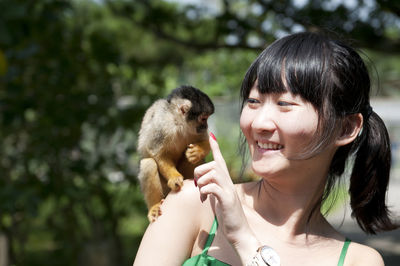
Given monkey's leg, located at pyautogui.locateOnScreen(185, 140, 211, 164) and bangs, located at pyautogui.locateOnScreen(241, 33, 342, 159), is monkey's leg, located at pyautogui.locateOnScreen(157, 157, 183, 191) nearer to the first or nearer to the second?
A: monkey's leg, located at pyautogui.locateOnScreen(185, 140, 211, 164)

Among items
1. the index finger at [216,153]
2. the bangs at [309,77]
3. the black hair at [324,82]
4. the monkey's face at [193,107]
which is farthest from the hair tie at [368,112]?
the monkey's face at [193,107]

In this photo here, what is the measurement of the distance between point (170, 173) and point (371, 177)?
26.3 inches

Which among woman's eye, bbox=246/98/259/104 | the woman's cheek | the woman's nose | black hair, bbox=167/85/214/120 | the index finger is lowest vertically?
black hair, bbox=167/85/214/120

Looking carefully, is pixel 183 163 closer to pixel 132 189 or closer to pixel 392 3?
pixel 392 3

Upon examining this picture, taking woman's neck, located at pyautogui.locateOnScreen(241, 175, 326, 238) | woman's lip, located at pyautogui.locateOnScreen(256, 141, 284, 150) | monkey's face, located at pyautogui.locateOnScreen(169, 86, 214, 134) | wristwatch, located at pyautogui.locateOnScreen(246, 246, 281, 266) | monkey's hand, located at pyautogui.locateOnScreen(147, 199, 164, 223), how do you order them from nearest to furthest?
wristwatch, located at pyautogui.locateOnScreen(246, 246, 281, 266) < woman's lip, located at pyautogui.locateOnScreen(256, 141, 284, 150) < woman's neck, located at pyautogui.locateOnScreen(241, 175, 326, 238) < monkey's hand, located at pyautogui.locateOnScreen(147, 199, 164, 223) < monkey's face, located at pyautogui.locateOnScreen(169, 86, 214, 134)

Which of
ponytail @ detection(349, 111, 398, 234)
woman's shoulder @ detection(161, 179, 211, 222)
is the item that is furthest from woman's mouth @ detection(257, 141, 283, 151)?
ponytail @ detection(349, 111, 398, 234)

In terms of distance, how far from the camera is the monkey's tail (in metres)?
1.65

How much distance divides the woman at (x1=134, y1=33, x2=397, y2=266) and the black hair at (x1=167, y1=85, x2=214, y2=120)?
0.58m

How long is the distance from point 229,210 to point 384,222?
0.64 meters

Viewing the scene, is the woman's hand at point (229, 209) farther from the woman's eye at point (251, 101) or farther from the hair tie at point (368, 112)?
the hair tie at point (368, 112)

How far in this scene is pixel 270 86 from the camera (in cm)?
123

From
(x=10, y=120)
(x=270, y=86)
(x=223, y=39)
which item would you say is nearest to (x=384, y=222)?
(x=270, y=86)

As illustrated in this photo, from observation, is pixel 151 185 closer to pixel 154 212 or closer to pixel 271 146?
pixel 154 212

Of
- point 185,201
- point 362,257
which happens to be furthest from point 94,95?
point 362,257
